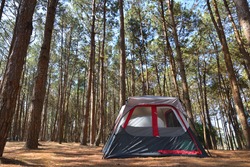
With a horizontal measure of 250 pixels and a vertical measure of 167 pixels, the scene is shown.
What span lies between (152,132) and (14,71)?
384cm

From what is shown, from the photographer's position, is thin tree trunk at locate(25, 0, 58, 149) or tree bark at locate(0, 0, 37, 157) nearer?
tree bark at locate(0, 0, 37, 157)

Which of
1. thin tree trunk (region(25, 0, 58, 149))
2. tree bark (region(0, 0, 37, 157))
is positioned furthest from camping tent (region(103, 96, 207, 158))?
tree bark (region(0, 0, 37, 157))

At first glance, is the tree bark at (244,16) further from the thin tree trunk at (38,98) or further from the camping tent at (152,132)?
the thin tree trunk at (38,98)

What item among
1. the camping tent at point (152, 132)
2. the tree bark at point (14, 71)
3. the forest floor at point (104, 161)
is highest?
the tree bark at point (14, 71)

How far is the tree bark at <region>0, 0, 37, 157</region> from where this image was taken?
3.47 meters

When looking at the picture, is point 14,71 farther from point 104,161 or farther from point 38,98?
point 104,161

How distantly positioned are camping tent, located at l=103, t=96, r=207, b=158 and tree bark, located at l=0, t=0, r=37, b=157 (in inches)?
99.4

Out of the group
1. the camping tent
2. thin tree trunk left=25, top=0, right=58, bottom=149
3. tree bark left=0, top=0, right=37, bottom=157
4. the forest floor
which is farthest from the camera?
thin tree trunk left=25, top=0, right=58, bottom=149

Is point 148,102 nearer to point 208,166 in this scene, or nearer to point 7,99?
point 208,166

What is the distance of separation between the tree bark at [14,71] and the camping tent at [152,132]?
2525 millimetres

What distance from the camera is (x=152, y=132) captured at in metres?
5.25

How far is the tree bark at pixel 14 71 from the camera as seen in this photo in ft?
11.4

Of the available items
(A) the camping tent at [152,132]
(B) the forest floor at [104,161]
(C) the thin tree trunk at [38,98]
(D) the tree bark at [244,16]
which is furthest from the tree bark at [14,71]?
(D) the tree bark at [244,16]

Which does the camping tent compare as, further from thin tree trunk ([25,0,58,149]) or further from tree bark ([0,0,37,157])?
tree bark ([0,0,37,157])
